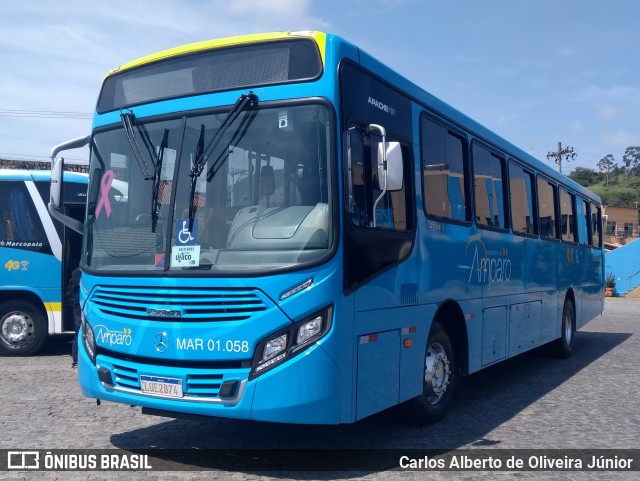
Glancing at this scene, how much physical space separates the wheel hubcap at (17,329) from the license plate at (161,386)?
6.89 m

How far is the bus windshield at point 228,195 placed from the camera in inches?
212

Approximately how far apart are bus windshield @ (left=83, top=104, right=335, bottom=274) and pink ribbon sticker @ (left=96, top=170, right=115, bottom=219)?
0.18 meters

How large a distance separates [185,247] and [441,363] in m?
3.10

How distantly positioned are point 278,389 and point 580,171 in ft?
489

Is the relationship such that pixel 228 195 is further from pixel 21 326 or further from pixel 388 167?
pixel 21 326

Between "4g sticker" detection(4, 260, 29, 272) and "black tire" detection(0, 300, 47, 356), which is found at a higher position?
"4g sticker" detection(4, 260, 29, 272)

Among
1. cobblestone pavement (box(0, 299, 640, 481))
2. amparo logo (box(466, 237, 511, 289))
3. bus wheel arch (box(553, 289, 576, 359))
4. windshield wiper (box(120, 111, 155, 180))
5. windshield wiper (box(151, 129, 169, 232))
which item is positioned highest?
windshield wiper (box(120, 111, 155, 180))

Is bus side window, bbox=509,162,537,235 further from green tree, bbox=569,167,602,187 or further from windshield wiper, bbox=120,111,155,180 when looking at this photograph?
green tree, bbox=569,167,602,187

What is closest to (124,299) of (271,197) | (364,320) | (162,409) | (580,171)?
(162,409)

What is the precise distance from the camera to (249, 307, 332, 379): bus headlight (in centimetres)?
520

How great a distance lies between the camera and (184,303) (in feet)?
18.0

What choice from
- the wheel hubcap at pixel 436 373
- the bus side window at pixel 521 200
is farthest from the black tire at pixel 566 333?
the wheel hubcap at pixel 436 373

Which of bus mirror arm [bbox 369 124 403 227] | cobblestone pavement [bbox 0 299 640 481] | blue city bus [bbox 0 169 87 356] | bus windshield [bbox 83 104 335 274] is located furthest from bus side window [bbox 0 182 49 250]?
bus mirror arm [bbox 369 124 403 227]

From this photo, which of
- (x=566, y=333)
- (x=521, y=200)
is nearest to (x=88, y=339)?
(x=521, y=200)
